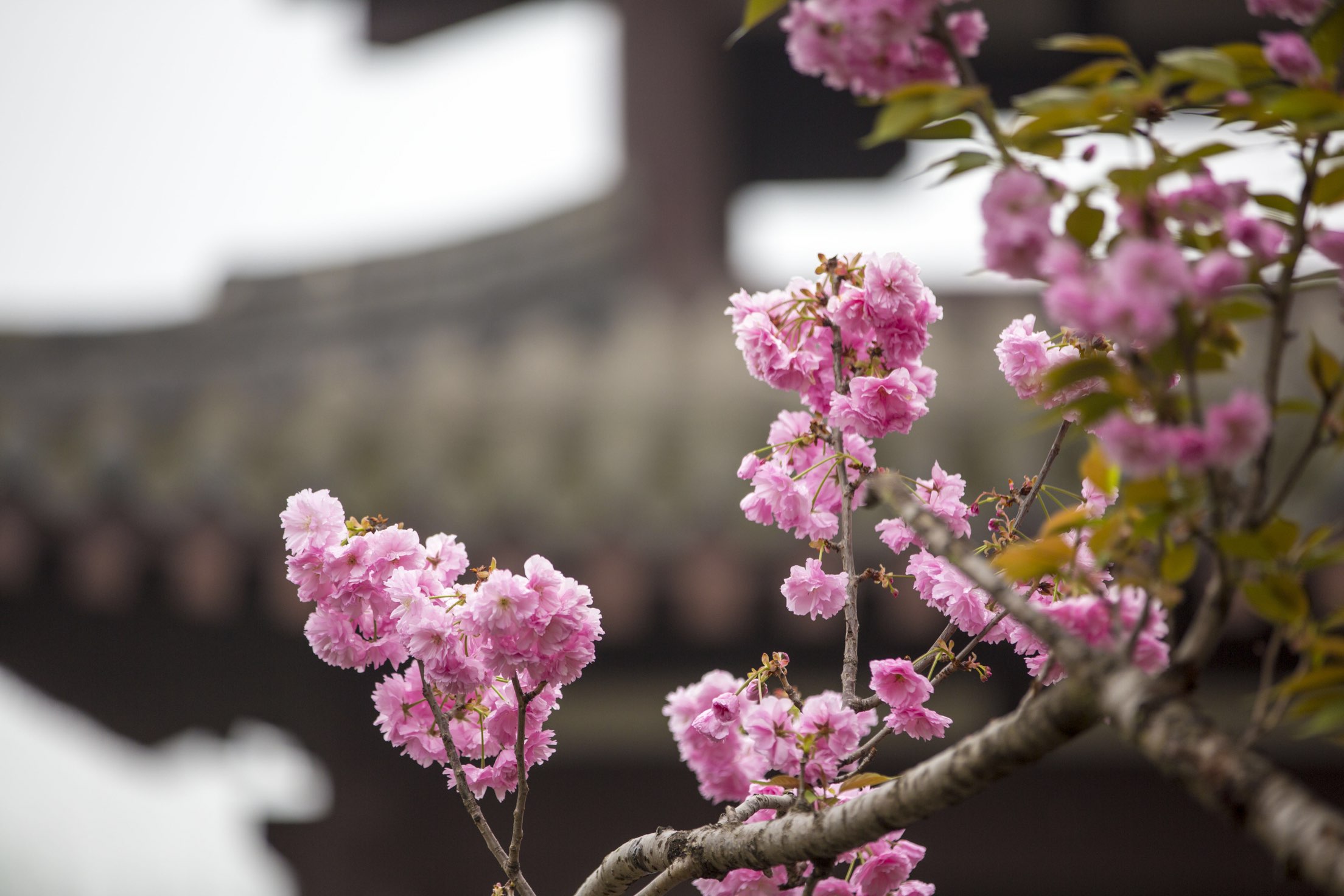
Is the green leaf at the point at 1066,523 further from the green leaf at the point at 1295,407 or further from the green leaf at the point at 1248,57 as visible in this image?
the green leaf at the point at 1248,57

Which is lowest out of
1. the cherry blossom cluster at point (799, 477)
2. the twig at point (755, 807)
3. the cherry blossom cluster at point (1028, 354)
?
the twig at point (755, 807)

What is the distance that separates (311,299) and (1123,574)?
3708mm

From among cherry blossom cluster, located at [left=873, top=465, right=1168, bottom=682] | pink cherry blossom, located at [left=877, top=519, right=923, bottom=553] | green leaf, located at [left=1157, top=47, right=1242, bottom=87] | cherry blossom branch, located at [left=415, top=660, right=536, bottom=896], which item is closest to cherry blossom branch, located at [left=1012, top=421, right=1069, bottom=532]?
cherry blossom cluster, located at [left=873, top=465, right=1168, bottom=682]

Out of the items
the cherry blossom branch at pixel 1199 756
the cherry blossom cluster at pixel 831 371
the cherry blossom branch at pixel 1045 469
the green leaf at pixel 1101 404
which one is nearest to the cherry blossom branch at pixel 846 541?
the cherry blossom cluster at pixel 831 371

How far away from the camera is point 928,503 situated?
1.18 m

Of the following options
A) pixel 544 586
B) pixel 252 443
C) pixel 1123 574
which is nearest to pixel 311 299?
pixel 252 443

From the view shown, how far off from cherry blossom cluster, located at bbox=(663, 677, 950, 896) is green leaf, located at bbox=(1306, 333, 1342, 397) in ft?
1.28

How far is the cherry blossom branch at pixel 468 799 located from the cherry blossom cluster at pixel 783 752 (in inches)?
6.3

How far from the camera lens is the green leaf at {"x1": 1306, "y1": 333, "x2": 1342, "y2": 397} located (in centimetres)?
71

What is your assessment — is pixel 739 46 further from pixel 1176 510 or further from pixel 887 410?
pixel 1176 510

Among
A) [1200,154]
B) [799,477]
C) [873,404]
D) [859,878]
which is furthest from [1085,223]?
[859,878]

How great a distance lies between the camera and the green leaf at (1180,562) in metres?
0.71

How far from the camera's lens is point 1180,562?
711 millimetres

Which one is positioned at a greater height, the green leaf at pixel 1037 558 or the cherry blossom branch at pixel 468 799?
the green leaf at pixel 1037 558
